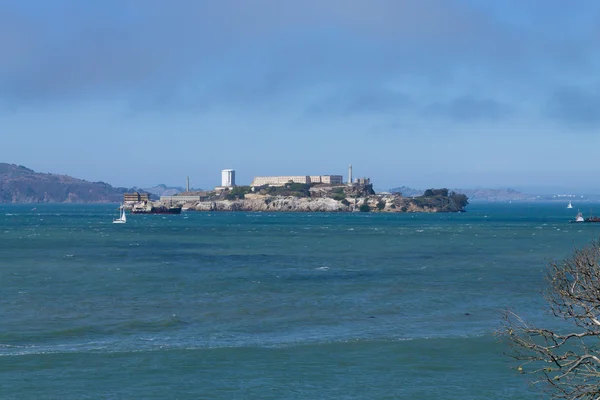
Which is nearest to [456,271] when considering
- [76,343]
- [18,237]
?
[76,343]

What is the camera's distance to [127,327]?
1518 inches

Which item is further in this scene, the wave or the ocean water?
the wave

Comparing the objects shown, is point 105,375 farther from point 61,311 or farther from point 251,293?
point 251,293

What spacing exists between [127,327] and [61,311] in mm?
6945

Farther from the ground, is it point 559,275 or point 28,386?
point 559,275

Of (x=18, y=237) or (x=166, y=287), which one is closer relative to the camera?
(x=166, y=287)

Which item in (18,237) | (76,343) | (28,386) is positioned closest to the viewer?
(28,386)

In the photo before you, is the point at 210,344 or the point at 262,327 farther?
the point at 262,327

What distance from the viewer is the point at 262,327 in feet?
127

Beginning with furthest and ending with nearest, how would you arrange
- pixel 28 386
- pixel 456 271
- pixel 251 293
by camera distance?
pixel 456 271
pixel 251 293
pixel 28 386

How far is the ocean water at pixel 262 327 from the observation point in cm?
2783

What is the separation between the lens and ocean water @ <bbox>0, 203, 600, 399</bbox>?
27.8 m

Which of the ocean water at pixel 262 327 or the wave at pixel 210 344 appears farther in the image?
the wave at pixel 210 344

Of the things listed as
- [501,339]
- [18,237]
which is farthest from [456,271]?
[18,237]
